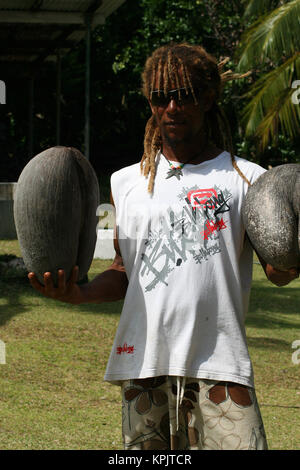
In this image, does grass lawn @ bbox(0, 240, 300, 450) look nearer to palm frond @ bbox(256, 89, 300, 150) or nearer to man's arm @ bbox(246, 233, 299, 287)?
man's arm @ bbox(246, 233, 299, 287)

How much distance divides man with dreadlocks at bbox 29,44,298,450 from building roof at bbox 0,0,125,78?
6792 millimetres

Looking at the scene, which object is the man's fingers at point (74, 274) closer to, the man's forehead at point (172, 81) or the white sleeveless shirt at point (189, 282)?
the white sleeveless shirt at point (189, 282)

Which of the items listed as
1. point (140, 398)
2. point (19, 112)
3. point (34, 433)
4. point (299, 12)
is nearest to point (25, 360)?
point (34, 433)

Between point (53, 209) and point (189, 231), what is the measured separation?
423mm

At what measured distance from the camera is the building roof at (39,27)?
893cm

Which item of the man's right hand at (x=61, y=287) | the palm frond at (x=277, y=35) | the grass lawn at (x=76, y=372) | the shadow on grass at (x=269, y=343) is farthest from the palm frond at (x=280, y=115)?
the man's right hand at (x=61, y=287)

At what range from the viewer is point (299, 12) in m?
11.2

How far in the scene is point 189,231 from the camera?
7.11ft

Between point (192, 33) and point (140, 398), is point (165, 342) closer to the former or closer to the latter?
point (140, 398)

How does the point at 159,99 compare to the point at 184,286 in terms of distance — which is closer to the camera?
the point at 184,286

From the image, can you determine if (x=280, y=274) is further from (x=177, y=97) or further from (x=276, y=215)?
(x=177, y=97)

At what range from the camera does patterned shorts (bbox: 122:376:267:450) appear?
6.87 ft

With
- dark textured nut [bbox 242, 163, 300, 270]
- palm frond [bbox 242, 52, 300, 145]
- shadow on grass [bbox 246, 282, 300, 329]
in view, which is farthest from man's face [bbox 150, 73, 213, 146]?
palm frond [bbox 242, 52, 300, 145]

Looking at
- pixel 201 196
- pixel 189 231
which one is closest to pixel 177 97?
pixel 201 196
